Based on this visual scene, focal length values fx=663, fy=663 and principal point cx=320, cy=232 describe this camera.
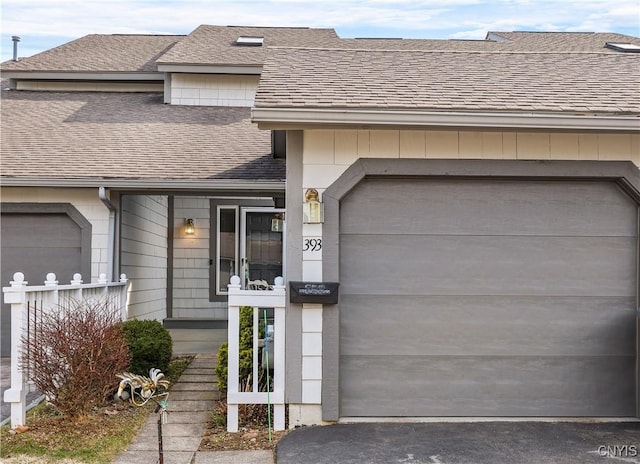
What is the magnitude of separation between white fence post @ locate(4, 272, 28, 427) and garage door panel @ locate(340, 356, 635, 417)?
113 inches

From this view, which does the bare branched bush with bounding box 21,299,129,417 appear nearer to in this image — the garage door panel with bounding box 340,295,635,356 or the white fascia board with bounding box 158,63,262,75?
the garage door panel with bounding box 340,295,635,356

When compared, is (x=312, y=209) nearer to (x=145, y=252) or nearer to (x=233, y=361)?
(x=233, y=361)

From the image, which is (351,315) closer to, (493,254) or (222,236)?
(493,254)

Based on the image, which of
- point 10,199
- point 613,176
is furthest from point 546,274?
point 10,199

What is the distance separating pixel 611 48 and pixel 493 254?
9436 mm

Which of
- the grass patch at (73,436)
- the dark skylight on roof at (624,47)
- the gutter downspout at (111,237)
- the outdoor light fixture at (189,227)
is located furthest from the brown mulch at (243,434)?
the dark skylight on roof at (624,47)

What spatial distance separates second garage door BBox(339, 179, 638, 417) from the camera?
20.1ft

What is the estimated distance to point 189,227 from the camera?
12.1 metres

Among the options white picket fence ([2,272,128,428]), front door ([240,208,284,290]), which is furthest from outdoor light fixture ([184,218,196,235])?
white picket fence ([2,272,128,428])

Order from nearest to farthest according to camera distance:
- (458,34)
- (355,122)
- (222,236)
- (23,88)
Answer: (355,122)
(222,236)
(23,88)
(458,34)

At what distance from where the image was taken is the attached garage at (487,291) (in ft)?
20.0

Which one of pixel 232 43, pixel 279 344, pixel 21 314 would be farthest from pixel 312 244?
pixel 232 43

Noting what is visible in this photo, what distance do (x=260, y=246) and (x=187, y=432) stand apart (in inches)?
247

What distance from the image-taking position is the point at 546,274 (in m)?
6.20
